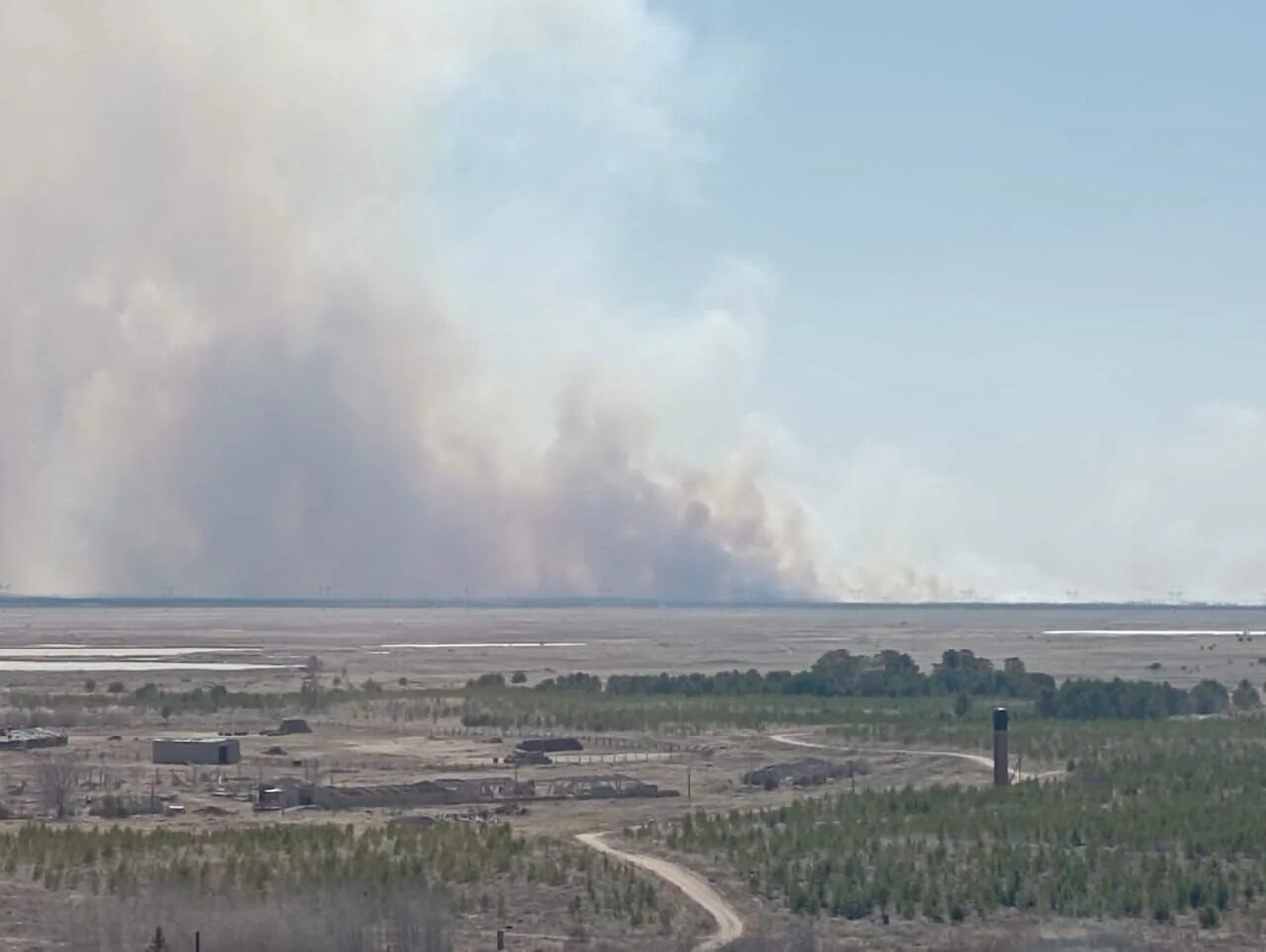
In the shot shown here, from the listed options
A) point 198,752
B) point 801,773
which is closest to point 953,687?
point 801,773

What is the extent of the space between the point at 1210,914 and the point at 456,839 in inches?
831

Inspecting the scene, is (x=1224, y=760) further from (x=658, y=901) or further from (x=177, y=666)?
(x=177, y=666)

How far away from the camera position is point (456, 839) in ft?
189

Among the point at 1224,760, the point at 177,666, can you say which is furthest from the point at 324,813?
the point at 177,666

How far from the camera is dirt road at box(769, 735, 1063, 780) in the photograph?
77.4 m

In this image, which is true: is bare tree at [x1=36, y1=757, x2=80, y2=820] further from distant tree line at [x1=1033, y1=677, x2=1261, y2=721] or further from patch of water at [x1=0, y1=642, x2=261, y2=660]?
patch of water at [x1=0, y1=642, x2=261, y2=660]

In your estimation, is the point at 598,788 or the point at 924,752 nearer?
the point at 598,788

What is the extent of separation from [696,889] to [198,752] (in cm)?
3553

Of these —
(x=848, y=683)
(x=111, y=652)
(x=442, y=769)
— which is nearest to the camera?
(x=442, y=769)

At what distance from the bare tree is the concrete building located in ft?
13.3

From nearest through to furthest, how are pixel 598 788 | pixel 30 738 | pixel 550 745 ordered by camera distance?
1. pixel 598 788
2. pixel 550 745
3. pixel 30 738

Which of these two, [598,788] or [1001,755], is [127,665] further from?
[1001,755]

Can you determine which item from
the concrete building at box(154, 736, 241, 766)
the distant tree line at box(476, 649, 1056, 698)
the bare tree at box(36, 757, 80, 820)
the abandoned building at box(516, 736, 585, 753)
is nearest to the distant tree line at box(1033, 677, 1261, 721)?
the distant tree line at box(476, 649, 1056, 698)

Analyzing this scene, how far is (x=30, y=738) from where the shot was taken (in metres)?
89.9
